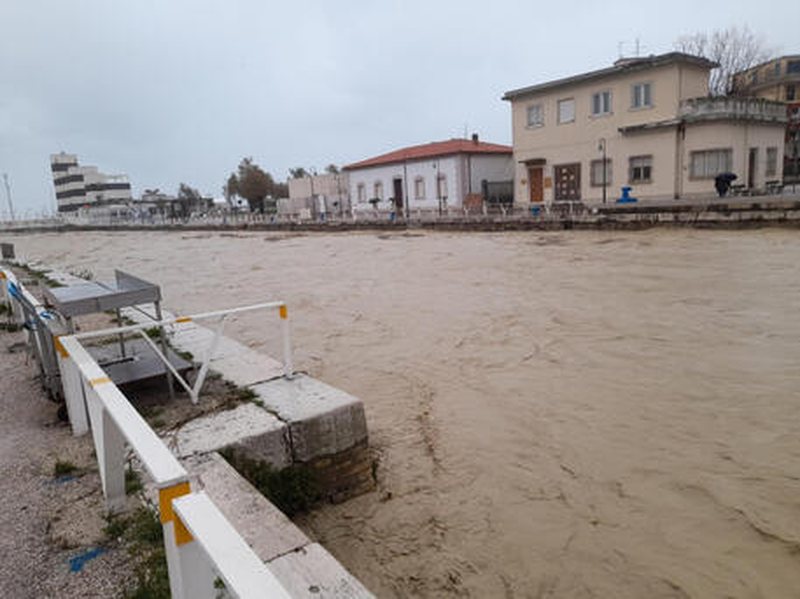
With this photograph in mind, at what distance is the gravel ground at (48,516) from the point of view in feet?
9.09

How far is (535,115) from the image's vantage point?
32.1 metres

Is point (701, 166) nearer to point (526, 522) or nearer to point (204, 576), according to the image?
point (526, 522)

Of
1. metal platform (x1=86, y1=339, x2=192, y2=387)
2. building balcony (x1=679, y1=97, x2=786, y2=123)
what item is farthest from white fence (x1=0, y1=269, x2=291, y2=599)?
building balcony (x1=679, y1=97, x2=786, y2=123)

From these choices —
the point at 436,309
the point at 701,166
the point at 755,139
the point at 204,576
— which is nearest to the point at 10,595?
the point at 204,576

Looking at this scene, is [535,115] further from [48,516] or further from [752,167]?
[48,516]

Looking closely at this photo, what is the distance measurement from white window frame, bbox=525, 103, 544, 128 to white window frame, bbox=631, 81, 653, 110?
5043 millimetres

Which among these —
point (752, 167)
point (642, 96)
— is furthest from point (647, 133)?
point (752, 167)

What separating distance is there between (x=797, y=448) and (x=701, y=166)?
2403 cm

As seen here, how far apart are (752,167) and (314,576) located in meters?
30.0

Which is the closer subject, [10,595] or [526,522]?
[10,595]


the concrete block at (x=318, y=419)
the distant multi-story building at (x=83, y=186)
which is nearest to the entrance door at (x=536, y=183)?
the concrete block at (x=318, y=419)

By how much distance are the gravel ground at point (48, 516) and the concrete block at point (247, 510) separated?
55 cm

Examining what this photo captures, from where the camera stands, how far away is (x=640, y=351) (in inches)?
333

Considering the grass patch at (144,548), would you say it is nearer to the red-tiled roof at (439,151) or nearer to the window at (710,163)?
the window at (710,163)
